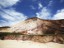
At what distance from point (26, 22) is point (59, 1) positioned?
2.10ft

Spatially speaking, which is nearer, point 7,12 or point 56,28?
point 56,28

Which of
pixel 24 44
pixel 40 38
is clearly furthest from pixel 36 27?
pixel 24 44

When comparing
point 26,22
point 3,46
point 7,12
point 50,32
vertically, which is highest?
point 7,12

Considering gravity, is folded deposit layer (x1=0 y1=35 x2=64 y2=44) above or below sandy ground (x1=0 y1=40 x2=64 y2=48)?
above

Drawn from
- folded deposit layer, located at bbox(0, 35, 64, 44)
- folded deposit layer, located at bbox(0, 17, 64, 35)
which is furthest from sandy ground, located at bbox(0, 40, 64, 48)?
folded deposit layer, located at bbox(0, 17, 64, 35)

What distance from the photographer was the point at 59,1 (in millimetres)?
2867

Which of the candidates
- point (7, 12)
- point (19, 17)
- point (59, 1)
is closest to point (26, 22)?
point (19, 17)

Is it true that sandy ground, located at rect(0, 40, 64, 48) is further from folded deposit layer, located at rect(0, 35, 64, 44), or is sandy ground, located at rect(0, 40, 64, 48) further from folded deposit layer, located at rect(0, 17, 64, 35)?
folded deposit layer, located at rect(0, 17, 64, 35)

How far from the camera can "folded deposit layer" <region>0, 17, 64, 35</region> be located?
2803 millimetres

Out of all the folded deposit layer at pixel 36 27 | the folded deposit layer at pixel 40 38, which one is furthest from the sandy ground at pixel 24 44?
the folded deposit layer at pixel 36 27

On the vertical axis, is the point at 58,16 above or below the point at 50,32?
above

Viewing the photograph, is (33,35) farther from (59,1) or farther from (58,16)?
(59,1)

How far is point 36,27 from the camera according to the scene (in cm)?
286

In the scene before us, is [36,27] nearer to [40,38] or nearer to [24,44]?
[40,38]
